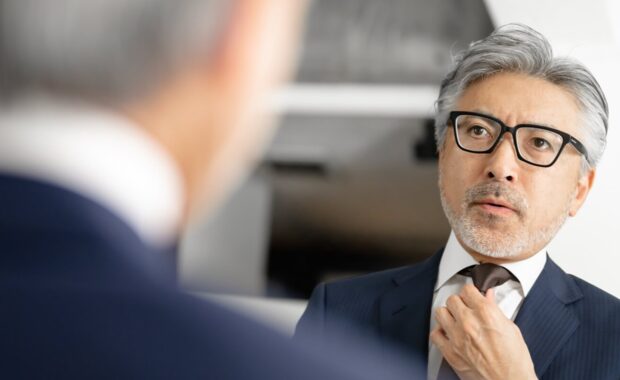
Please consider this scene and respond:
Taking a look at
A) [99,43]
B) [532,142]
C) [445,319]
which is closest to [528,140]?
[532,142]

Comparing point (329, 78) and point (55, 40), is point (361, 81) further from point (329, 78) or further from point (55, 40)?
point (55, 40)

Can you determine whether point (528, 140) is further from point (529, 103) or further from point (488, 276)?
point (488, 276)

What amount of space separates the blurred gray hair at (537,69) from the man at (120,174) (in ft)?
3.49

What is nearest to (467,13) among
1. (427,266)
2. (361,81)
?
(361,81)

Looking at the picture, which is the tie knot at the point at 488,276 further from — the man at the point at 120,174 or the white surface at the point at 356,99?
the white surface at the point at 356,99

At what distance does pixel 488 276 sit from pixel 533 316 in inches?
3.8

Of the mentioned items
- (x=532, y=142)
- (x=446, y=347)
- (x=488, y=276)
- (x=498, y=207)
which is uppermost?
(x=532, y=142)

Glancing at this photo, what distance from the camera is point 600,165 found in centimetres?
181

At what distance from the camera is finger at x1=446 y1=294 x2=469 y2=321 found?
4.46 ft

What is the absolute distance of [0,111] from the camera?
1.65 feet

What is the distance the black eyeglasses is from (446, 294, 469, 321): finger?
0.88 ft

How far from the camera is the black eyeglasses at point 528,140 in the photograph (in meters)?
1.47

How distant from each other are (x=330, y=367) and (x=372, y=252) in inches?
182

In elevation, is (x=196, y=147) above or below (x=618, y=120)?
below
